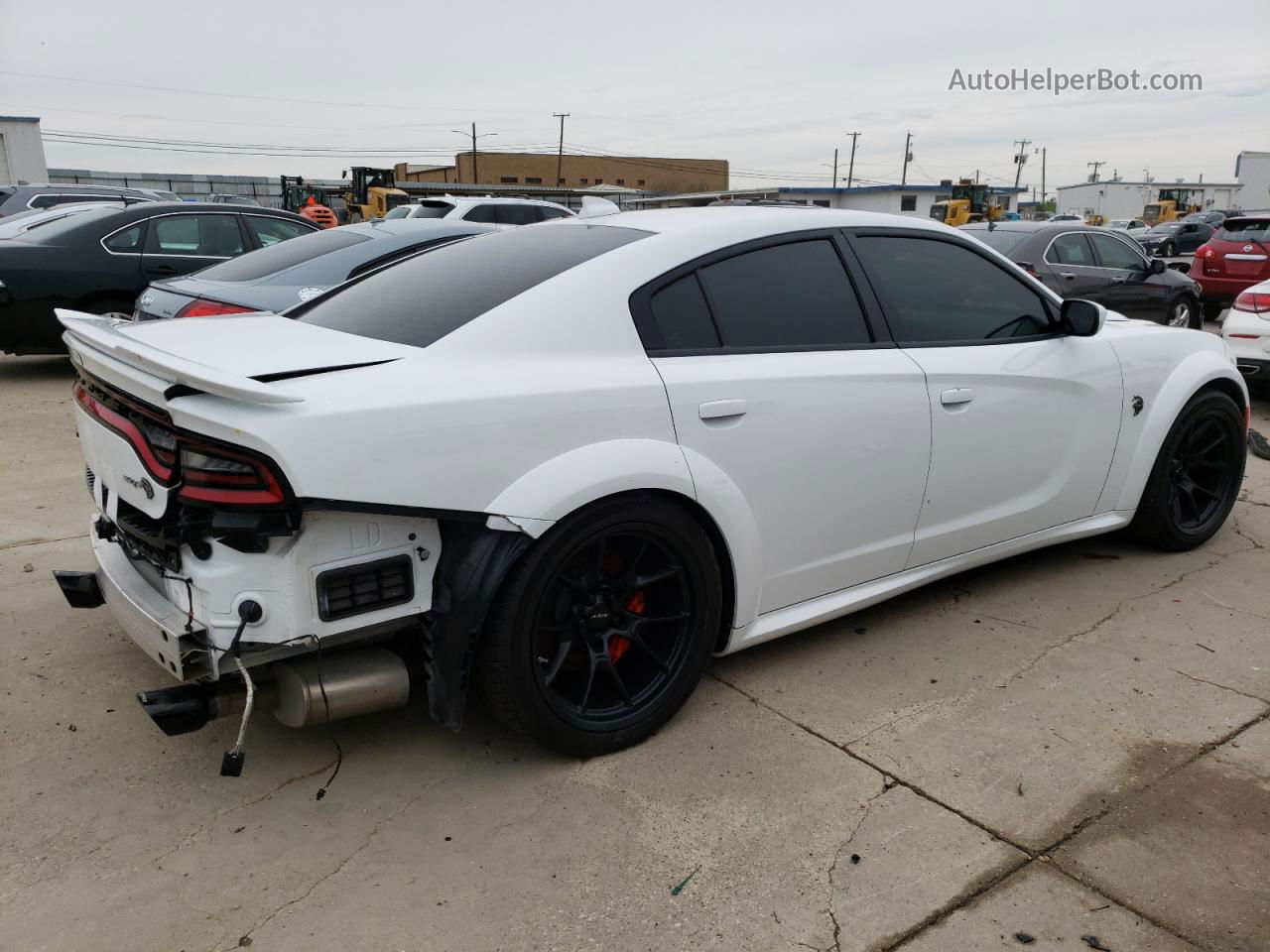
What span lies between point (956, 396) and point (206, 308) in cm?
436

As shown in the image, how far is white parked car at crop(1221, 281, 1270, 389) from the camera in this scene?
7582 millimetres

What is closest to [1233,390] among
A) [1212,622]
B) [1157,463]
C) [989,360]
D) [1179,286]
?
[1157,463]

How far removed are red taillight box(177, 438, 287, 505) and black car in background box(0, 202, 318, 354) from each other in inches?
267

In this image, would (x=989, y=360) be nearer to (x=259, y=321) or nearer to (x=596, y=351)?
(x=596, y=351)

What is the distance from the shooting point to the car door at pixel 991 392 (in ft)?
11.5

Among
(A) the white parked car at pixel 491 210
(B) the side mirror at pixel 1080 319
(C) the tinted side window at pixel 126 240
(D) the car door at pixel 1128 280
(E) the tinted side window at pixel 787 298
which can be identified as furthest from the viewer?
(A) the white parked car at pixel 491 210

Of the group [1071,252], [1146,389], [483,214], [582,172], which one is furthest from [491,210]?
[582,172]

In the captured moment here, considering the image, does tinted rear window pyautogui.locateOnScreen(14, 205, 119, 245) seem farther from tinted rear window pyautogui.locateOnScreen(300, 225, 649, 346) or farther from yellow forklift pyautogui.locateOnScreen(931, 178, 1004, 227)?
yellow forklift pyautogui.locateOnScreen(931, 178, 1004, 227)

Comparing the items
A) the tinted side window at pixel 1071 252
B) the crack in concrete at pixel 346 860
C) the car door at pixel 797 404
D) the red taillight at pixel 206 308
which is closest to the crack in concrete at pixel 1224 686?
the car door at pixel 797 404

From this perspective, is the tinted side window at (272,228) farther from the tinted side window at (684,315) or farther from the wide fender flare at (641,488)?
the wide fender flare at (641,488)

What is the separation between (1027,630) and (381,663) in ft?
8.18

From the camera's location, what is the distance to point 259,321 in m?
3.24

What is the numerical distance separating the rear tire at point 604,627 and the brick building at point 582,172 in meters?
71.7

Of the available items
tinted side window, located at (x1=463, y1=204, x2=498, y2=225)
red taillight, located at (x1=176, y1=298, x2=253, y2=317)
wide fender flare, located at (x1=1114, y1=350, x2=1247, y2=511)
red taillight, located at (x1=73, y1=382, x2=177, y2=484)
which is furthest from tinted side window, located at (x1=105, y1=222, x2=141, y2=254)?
wide fender flare, located at (x1=1114, y1=350, x2=1247, y2=511)
